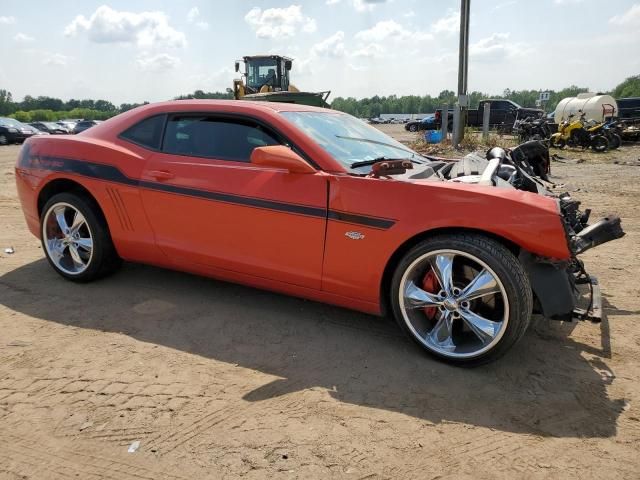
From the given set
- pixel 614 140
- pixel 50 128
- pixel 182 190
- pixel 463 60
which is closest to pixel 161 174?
pixel 182 190

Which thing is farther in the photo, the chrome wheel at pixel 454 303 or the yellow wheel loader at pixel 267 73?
the yellow wheel loader at pixel 267 73

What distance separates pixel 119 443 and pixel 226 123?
7.07 feet

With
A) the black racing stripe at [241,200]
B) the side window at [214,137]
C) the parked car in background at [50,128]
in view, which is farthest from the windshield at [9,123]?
the black racing stripe at [241,200]

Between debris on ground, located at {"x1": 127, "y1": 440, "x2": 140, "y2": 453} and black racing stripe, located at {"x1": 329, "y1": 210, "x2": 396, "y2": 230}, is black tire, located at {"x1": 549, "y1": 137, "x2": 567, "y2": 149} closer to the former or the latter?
black racing stripe, located at {"x1": 329, "y1": 210, "x2": 396, "y2": 230}

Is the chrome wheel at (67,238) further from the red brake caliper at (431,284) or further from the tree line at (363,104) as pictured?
the tree line at (363,104)

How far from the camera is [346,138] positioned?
138 inches

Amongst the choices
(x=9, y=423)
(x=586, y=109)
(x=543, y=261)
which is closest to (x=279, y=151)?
(x=543, y=261)

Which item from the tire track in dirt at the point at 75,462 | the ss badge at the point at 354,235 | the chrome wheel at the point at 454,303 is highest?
the ss badge at the point at 354,235

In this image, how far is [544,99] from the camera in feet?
90.5

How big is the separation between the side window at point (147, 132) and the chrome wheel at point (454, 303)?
2.14 metres

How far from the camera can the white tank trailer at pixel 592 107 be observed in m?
20.9

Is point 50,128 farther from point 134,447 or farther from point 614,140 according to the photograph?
point 134,447

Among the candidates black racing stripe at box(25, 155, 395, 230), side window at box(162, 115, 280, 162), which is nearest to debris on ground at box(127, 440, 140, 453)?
black racing stripe at box(25, 155, 395, 230)

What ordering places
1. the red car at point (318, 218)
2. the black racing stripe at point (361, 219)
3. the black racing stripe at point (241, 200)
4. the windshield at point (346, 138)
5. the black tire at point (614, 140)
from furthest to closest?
the black tire at point (614, 140)
the windshield at point (346, 138)
the black racing stripe at point (241, 200)
the black racing stripe at point (361, 219)
the red car at point (318, 218)
